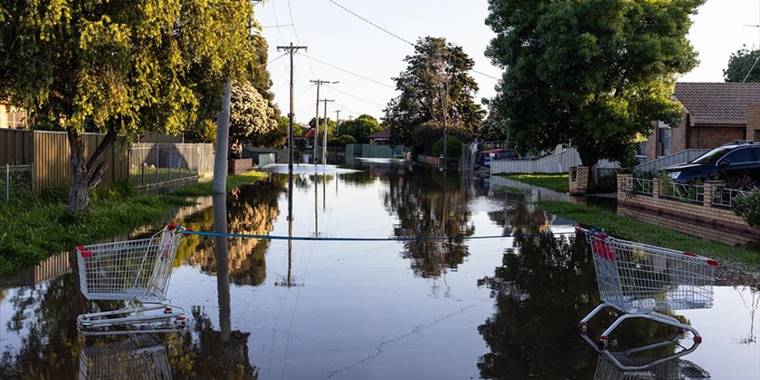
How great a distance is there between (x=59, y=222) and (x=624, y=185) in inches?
714

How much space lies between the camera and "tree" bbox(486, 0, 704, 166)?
28.3 metres

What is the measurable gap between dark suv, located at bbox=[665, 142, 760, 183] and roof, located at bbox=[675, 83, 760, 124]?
11.6m

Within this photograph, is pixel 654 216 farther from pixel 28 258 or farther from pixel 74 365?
pixel 74 365

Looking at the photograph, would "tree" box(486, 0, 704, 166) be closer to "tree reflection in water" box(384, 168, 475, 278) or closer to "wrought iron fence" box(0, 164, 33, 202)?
"tree reflection in water" box(384, 168, 475, 278)

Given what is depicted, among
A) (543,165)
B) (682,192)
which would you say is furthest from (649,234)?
(543,165)

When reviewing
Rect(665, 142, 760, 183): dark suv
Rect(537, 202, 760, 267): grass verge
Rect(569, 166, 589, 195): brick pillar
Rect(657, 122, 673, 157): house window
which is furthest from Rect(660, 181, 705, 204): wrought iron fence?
Rect(657, 122, 673, 157): house window

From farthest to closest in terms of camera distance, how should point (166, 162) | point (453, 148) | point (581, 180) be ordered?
1. point (453, 148)
2. point (166, 162)
3. point (581, 180)

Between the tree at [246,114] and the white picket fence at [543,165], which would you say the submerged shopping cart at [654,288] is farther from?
the white picket fence at [543,165]

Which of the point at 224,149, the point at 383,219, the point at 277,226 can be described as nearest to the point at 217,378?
the point at 277,226

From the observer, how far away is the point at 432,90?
87312mm

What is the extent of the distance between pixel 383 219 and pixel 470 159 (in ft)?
144

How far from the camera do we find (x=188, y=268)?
12.2m

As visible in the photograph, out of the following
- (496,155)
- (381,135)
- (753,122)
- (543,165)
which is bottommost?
(543,165)

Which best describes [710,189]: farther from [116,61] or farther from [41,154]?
[41,154]
